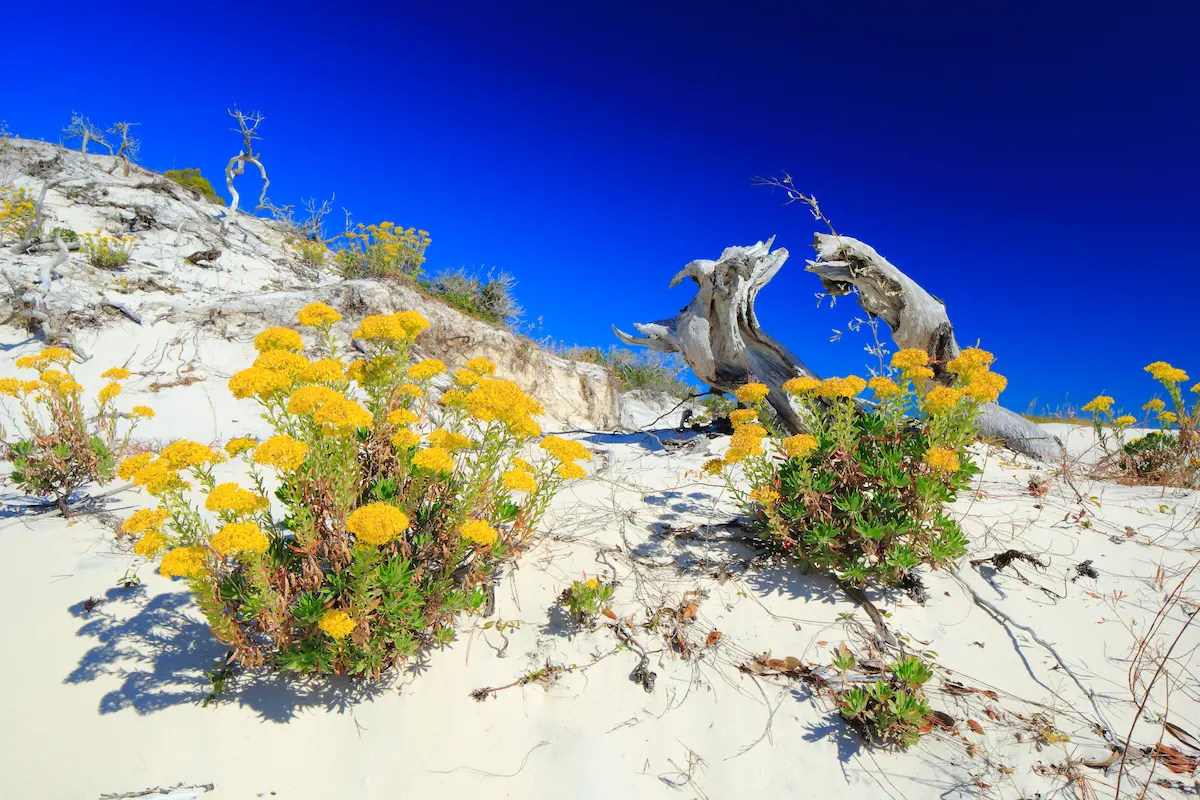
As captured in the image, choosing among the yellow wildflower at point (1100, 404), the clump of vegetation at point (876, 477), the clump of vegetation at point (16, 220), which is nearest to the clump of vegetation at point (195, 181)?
the clump of vegetation at point (16, 220)

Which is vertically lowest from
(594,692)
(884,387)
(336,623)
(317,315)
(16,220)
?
(336,623)

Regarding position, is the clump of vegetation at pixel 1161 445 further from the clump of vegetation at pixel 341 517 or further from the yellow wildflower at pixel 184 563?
the yellow wildflower at pixel 184 563

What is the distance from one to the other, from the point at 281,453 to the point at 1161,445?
864 cm

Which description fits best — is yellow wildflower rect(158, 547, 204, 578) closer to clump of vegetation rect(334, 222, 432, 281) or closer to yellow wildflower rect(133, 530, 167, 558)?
yellow wildflower rect(133, 530, 167, 558)

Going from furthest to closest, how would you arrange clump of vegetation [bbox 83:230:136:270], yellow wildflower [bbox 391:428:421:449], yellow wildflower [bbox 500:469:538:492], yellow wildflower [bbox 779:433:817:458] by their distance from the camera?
clump of vegetation [bbox 83:230:136:270] < yellow wildflower [bbox 779:433:817:458] < yellow wildflower [bbox 500:469:538:492] < yellow wildflower [bbox 391:428:421:449]

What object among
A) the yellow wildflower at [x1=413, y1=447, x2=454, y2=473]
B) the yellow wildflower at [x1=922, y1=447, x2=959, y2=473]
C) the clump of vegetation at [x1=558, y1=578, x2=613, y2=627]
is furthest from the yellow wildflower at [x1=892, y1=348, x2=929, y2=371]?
the yellow wildflower at [x1=413, y1=447, x2=454, y2=473]

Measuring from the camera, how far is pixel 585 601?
324 centimetres

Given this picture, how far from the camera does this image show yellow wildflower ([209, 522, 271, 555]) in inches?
83.7

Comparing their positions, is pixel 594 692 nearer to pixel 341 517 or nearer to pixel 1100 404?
pixel 341 517

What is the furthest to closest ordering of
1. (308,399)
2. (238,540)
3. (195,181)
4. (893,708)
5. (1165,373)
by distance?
1. (195,181)
2. (1165,373)
3. (893,708)
4. (308,399)
5. (238,540)

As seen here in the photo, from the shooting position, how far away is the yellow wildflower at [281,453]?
88.0 inches

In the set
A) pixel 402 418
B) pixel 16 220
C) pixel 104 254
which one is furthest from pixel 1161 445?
pixel 16 220

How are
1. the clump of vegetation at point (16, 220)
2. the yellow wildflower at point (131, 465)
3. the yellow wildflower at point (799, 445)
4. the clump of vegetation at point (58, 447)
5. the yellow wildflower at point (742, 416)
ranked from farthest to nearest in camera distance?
1. the clump of vegetation at point (16, 220)
2. the clump of vegetation at point (58, 447)
3. the yellow wildflower at point (742, 416)
4. the yellow wildflower at point (799, 445)
5. the yellow wildflower at point (131, 465)

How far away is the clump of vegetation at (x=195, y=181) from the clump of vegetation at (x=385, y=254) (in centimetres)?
1189
